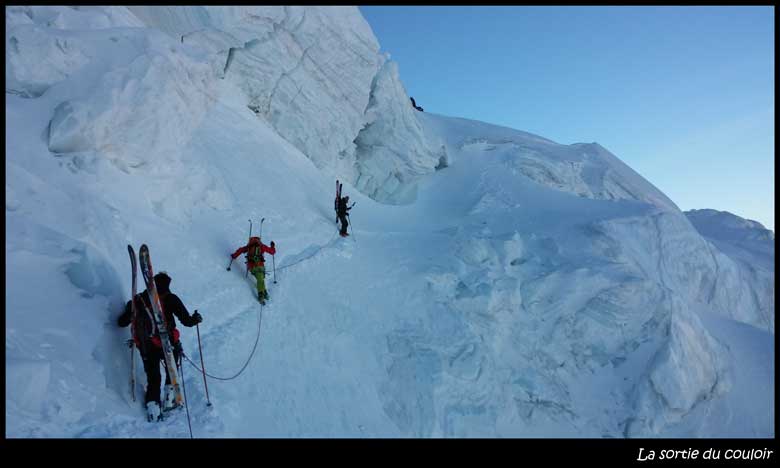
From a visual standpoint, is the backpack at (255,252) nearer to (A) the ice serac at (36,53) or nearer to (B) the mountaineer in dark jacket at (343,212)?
(B) the mountaineer in dark jacket at (343,212)

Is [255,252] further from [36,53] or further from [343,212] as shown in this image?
[36,53]

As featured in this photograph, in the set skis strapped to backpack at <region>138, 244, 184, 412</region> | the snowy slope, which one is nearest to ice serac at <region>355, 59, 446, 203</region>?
the snowy slope

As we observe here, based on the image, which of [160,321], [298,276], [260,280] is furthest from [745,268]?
[160,321]

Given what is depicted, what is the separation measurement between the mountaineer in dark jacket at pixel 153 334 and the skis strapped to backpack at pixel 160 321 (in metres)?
0.06

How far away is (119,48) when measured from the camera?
1127 centimetres

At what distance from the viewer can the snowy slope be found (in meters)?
6.87

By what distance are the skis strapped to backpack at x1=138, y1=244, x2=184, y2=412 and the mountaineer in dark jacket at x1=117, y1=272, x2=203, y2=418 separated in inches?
2.4

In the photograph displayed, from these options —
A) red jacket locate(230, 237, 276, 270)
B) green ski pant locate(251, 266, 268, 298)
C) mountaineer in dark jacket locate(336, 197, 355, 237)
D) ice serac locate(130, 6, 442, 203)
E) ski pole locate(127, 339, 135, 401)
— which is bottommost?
ski pole locate(127, 339, 135, 401)

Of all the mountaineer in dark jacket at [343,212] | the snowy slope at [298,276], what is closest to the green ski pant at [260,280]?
the snowy slope at [298,276]

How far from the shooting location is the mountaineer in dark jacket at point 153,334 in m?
6.11

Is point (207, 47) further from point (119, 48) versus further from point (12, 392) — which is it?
point (12, 392)

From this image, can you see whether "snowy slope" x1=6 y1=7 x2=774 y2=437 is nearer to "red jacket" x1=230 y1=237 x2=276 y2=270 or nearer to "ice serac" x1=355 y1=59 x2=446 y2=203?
"red jacket" x1=230 y1=237 x2=276 y2=270

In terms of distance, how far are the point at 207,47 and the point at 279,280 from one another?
34.7ft
